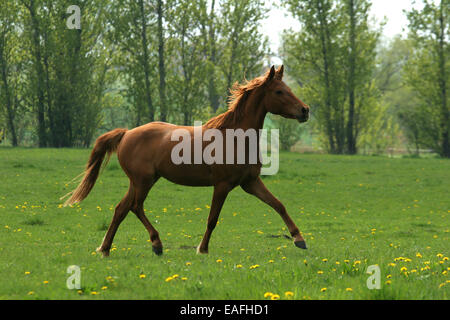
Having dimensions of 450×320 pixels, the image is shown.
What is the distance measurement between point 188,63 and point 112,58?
6150 millimetres

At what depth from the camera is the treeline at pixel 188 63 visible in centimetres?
3606

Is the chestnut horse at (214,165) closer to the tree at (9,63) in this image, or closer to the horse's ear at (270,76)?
the horse's ear at (270,76)

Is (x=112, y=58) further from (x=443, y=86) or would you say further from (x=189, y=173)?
(x=189, y=173)

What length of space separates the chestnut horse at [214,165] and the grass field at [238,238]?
0.60 m

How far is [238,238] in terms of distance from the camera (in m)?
11.4

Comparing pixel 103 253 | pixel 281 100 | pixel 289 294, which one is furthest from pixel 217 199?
pixel 289 294

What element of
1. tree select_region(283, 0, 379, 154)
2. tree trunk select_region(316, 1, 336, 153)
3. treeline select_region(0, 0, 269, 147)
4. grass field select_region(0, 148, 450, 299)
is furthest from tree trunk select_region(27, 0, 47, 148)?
tree trunk select_region(316, 1, 336, 153)

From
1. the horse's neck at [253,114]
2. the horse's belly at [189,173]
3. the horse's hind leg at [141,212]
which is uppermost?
the horse's neck at [253,114]

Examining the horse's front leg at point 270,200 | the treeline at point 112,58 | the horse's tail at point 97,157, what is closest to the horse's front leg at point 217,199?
the horse's front leg at point 270,200

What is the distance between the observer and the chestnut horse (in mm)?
8305
